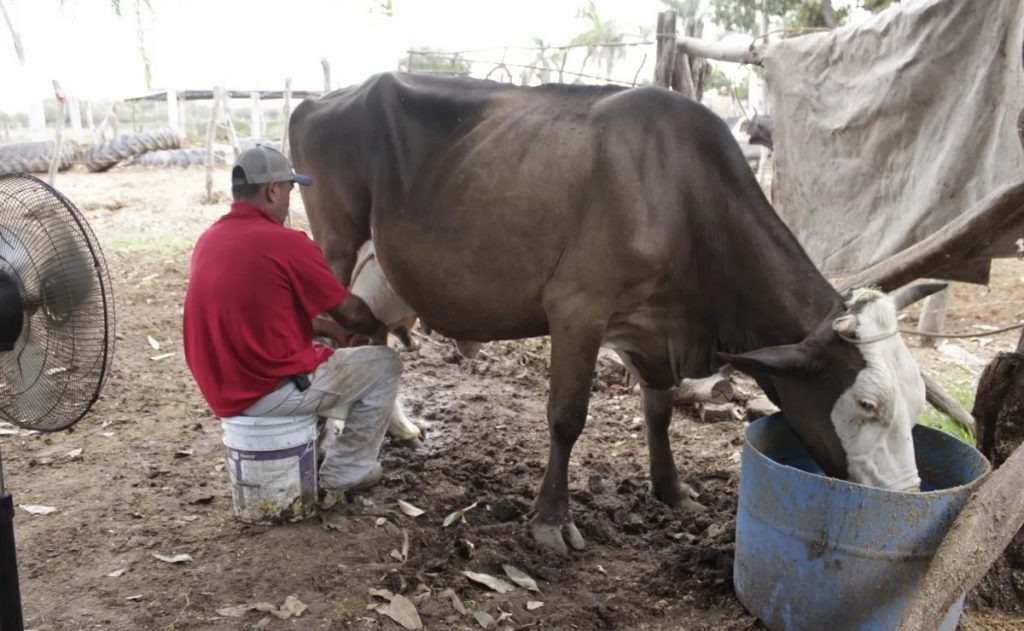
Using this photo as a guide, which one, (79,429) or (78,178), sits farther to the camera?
(78,178)

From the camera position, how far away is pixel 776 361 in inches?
131

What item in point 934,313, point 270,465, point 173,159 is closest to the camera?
point 270,465

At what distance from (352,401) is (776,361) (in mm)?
2178

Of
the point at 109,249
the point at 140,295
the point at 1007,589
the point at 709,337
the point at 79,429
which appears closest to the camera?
the point at 1007,589

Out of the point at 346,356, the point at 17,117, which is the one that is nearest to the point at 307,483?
the point at 346,356

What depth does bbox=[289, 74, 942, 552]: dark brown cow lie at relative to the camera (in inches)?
131

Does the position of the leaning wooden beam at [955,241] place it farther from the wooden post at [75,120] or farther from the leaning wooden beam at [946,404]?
the wooden post at [75,120]

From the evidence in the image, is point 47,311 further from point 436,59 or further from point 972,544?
point 436,59

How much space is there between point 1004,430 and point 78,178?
66.4 ft

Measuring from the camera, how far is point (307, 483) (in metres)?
4.16

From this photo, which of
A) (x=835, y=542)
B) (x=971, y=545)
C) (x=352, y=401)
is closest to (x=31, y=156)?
(x=352, y=401)

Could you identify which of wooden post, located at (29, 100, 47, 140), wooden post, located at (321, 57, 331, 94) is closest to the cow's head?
wooden post, located at (321, 57, 331, 94)

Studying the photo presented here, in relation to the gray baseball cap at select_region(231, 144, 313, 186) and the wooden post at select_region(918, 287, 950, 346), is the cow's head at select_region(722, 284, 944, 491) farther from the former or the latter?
the wooden post at select_region(918, 287, 950, 346)

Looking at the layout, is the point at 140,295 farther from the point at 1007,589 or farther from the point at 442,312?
the point at 1007,589
